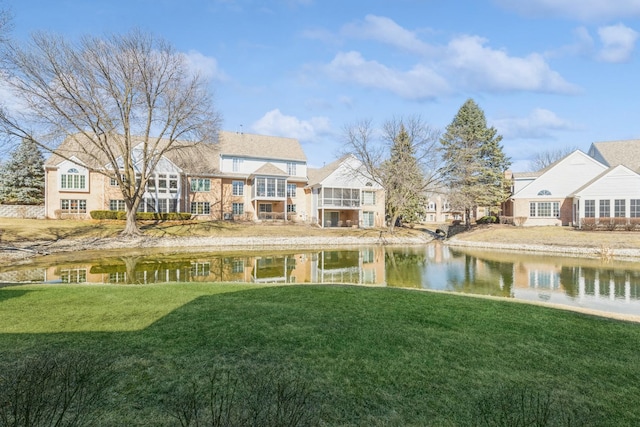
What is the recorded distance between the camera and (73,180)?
31.8m

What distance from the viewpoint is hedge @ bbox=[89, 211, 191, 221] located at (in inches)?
1180

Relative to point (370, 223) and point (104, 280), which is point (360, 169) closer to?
point (370, 223)

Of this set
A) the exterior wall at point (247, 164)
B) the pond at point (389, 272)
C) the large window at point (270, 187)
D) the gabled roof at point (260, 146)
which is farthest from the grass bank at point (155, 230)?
the gabled roof at point (260, 146)

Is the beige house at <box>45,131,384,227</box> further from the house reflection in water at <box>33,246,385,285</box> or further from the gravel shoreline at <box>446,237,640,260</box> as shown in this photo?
the gravel shoreline at <box>446,237,640,260</box>

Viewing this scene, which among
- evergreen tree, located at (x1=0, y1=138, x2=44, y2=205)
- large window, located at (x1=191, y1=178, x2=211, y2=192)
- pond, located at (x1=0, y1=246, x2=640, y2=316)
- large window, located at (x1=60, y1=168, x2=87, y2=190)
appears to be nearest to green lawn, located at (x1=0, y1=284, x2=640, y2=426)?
pond, located at (x1=0, y1=246, x2=640, y2=316)

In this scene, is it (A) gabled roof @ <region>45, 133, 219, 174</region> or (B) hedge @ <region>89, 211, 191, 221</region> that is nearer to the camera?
(A) gabled roof @ <region>45, 133, 219, 174</region>

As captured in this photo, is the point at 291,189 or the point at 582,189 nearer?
the point at 582,189

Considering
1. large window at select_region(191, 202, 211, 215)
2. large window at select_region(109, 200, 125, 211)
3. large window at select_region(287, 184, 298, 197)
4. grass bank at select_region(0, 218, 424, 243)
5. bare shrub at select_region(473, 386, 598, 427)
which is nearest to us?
bare shrub at select_region(473, 386, 598, 427)

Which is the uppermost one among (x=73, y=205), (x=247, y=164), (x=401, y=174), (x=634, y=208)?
(x=247, y=164)

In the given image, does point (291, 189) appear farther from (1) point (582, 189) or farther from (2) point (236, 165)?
(1) point (582, 189)

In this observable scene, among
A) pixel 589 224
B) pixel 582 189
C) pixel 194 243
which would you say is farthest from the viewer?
pixel 582 189

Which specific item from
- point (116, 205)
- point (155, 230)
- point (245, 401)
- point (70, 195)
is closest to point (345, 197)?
point (155, 230)

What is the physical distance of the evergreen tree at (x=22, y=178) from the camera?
3431cm

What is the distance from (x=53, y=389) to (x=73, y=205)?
35317 millimetres
